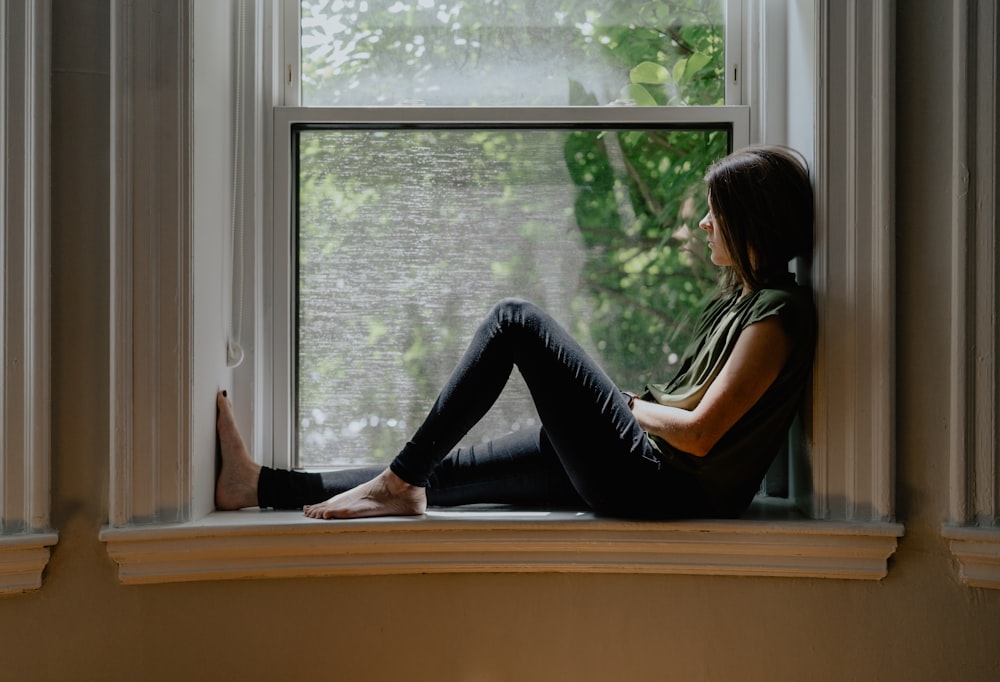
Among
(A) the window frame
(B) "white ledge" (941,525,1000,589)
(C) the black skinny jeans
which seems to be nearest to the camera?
(B) "white ledge" (941,525,1000,589)

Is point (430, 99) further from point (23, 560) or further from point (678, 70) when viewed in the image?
point (23, 560)

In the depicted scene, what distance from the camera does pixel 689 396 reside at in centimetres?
148

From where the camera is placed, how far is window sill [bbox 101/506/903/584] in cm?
138

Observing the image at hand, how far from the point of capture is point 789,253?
1.47m

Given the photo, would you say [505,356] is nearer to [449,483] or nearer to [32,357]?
[449,483]

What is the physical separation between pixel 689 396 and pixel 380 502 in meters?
0.60

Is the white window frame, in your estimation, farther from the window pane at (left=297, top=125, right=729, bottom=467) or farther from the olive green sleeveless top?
the window pane at (left=297, top=125, right=729, bottom=467)

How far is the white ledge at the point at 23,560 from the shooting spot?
1332mm

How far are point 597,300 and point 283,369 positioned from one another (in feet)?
2.19

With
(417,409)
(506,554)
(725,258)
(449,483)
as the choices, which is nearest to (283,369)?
(417,409)

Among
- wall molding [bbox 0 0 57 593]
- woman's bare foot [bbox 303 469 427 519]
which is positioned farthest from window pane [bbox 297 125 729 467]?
wall molding [bbox 0 0 57 593]

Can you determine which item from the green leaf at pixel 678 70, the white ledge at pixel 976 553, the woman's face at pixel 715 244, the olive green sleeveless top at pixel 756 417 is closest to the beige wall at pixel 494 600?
the white ledge at pixel 976 553

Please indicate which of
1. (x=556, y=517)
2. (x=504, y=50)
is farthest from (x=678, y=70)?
(x=556, y=517)

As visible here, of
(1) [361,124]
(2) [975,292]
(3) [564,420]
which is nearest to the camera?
(2) [975,292]
